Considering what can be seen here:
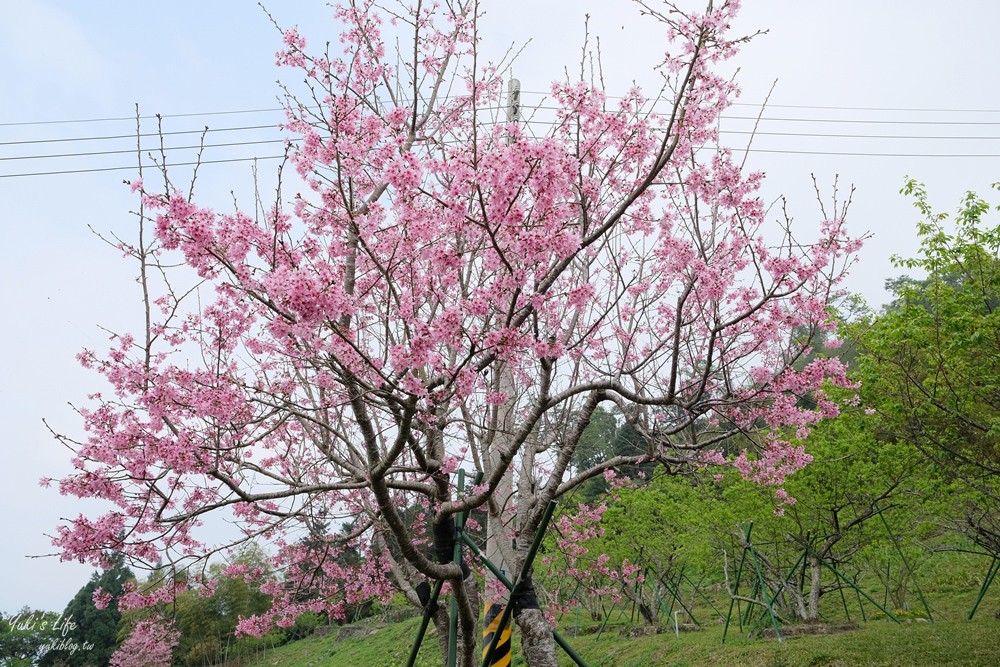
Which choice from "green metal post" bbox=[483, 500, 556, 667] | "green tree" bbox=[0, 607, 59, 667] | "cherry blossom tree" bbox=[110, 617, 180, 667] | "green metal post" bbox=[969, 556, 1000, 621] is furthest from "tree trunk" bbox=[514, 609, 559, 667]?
"green tree" bbox=[0, 607, 59, 667]

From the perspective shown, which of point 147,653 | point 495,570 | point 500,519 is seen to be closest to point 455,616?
point 495,570

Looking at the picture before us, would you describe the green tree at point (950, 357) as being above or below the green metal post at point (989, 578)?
above

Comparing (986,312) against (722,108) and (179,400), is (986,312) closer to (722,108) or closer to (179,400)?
(722,108)

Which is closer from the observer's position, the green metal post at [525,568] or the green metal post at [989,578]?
the green metal post at [525,568]

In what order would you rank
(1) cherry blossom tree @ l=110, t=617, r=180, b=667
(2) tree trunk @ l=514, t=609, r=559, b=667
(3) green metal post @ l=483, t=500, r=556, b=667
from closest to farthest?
(3) green metal post @ l=483, t=500, r=556, b=667
(2) tree trunk @ l=514, t=609, r=559, b=667
(1) cherry blossom tree @ l=110, t=617, r=180, b=667

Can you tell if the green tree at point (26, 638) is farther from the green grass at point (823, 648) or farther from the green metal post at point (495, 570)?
the green metal post at point (495, 570)

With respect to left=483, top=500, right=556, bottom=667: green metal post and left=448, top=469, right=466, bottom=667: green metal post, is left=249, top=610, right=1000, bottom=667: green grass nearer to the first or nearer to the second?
left=448, top=469, right=466, bottom=667: green metal post

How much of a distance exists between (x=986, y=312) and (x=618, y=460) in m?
4.62

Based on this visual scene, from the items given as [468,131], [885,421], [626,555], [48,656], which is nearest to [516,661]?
[626,555]

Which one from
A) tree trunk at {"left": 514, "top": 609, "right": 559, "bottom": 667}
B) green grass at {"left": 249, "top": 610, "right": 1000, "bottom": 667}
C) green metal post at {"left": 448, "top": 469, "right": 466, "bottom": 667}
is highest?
green metal post at {"left": 448, "top": 469, "right": 466, "bottom": 667}

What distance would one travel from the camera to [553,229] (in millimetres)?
3764

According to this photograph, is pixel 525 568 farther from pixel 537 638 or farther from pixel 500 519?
pixel 500 519

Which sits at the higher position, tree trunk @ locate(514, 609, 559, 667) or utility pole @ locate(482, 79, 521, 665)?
utility pole @ locate(482, 79, 521, 665)

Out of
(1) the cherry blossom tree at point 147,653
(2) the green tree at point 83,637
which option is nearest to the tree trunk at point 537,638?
(1) the cherry blossom tree at point 147,653
